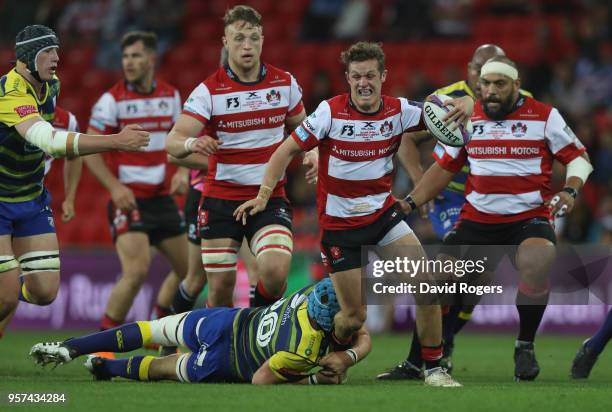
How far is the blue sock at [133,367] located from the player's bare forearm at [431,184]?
7.58 feet

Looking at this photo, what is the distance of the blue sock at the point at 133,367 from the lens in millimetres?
7950

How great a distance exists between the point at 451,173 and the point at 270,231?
1.48 meters

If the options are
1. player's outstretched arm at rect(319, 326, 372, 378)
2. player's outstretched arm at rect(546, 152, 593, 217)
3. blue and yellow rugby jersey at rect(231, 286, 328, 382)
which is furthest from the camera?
player's outstretched arm at rect(546, 152, 593, 217)

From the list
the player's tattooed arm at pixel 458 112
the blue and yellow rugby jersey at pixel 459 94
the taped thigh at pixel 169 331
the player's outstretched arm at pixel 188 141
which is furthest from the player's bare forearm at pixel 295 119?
the taped thigh at pixel 169 331

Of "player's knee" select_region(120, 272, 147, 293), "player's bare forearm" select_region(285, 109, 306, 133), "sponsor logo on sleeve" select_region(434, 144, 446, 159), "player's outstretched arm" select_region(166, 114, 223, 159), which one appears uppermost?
"player's bare forearm" select_region(285, 109, 306, 133)

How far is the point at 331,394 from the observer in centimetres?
701

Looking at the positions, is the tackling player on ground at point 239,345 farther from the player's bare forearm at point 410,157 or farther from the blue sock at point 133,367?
the player's bare forearm at point 410,157

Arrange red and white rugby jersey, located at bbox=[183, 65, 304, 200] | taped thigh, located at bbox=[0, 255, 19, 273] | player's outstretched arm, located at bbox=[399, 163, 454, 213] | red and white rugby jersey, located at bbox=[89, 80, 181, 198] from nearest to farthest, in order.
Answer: taped thigh, located at bbox=[0, 255, 19, 273], player's outstretched arm, located at bbox=[399, 163, 454, 213], red and white rugby jersey, located at bbox=[183, 65, 304, 200], red and white rugby jersey, located at bbox=[89, 80, 181, 198]

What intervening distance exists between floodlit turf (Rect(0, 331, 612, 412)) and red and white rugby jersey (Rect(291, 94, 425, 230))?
1.25m

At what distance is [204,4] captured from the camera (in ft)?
69.1

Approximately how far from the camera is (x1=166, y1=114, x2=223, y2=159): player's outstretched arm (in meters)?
8.19

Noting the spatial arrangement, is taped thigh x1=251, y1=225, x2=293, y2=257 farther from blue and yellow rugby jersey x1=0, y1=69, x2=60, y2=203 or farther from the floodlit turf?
blue and yellow rugby jersey x1=0, y1=69, x2=60, y2=203

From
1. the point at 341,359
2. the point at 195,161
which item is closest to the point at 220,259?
the point at 195,161

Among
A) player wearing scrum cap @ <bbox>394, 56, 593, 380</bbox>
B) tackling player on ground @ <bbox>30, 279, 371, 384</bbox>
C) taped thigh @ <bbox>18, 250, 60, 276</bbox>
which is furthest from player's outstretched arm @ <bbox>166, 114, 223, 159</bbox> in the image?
player wearing scrum cap @ <bbox>394, 56, 593, 380</bbox>
